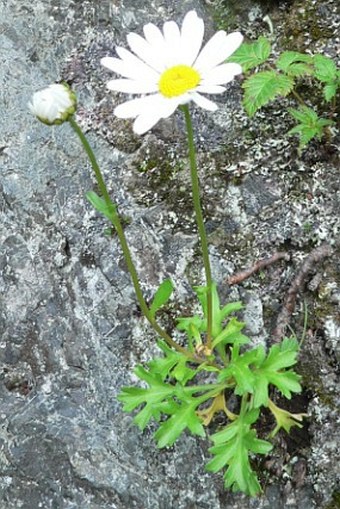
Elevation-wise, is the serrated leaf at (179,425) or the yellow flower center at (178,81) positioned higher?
the yellow flower center at (178,81)

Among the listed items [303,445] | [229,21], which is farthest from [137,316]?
[229,21]

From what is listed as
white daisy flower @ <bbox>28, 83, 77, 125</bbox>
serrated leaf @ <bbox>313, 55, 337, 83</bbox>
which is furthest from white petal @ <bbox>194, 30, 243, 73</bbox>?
serrated leaf @ <bbox>313, 55, 337, 83</bbox>

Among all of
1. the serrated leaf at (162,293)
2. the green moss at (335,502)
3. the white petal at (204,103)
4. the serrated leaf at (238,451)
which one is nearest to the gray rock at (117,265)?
the green moss at (335,502)

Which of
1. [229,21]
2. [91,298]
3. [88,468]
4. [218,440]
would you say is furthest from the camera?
[229,21]

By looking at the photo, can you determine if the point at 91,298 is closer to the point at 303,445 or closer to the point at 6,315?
the point at 6,315

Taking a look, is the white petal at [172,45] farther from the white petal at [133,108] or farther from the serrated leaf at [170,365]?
the serrated leaf at [170,365]

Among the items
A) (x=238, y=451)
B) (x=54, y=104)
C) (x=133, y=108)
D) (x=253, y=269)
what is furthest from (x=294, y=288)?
(x=54, y=104)

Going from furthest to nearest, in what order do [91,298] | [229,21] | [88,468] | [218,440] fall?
1. [229,21]
2. [91,298]
3. [88,468]
4. [218,440]

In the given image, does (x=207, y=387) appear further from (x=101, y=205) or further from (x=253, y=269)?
(x=101, y=205)
